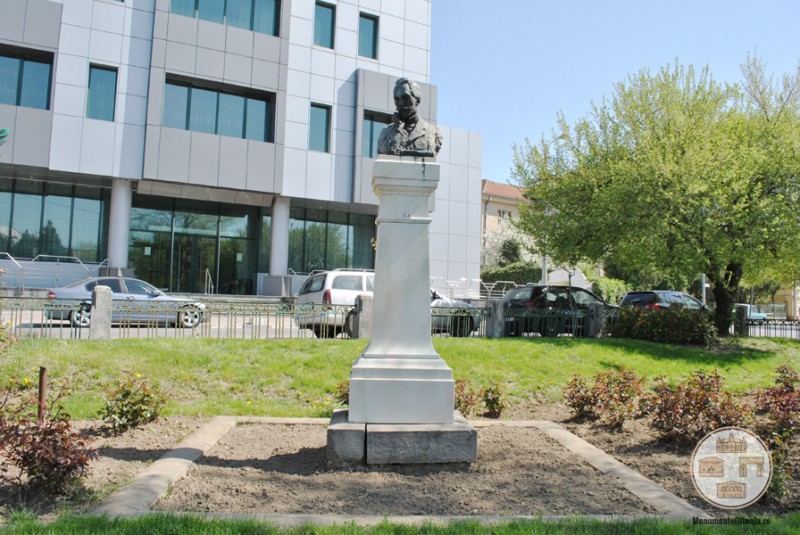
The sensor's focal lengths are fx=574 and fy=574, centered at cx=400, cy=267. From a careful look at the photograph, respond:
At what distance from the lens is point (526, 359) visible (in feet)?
37.9

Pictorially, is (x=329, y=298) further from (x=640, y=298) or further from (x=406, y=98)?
(x=640, y=298)

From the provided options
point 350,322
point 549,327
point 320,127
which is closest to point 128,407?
point 350,322

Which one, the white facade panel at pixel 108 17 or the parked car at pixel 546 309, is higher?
the white facade panel at pixel 108 17

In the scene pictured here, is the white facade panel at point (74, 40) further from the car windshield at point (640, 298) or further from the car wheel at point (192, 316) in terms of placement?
the car windshield at point (640, 298)

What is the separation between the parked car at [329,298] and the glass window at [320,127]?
10.9 meters

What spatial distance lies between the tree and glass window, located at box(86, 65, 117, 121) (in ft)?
52.2

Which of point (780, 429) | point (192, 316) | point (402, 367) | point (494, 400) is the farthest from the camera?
point (192, 316)

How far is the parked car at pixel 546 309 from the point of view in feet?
47.4

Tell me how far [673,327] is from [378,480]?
12491 mm

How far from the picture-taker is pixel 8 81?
69.3ft

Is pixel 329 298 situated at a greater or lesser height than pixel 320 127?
lesser

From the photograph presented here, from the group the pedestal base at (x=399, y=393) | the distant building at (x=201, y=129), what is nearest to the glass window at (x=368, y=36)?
the distant building at (x=201, y=129)

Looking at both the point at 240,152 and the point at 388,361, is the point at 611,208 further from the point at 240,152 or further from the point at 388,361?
the point at 240,152

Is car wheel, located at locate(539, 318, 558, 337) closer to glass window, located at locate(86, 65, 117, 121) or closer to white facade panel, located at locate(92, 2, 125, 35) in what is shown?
glass window, located at locate(86, 65, 117, 121)
